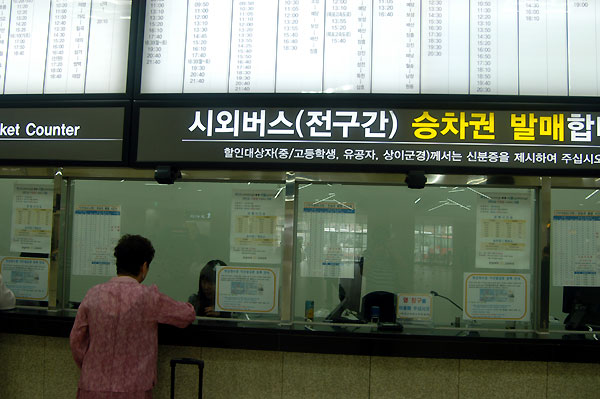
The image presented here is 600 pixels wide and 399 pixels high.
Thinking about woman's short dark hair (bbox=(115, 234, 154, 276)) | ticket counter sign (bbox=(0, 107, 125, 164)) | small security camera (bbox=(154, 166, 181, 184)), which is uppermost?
ticket counter sign (bbox=(0, 107, 125, 164))

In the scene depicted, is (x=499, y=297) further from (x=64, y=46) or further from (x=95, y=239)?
(x=64, y=46)

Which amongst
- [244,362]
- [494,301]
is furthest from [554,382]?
[244,362]

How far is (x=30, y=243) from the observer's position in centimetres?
334

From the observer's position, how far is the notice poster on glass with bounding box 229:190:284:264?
124 inches

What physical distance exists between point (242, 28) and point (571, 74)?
2.31m

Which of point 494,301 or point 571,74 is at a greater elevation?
point 571,74

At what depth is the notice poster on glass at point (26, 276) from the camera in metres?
3.31

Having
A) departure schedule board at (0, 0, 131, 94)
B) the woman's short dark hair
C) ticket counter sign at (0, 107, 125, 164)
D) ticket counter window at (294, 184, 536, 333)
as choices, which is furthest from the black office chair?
departure schedule board at (0, 0, 131, 94)

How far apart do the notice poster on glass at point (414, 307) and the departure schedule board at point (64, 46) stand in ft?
8.41

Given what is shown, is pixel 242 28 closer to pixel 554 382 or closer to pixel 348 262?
pixel 348 262

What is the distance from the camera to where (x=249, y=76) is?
3041mm

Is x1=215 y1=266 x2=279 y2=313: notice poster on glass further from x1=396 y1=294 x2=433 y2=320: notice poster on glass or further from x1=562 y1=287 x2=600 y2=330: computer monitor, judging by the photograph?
x1=562 y1=287 x2=600 y2=330: computer monitor

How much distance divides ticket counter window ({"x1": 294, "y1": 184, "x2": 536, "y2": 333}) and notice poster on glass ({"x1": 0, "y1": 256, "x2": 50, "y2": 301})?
1.96 meters

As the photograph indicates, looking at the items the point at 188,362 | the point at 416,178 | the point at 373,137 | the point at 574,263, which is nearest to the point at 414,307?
the point at 416,178
